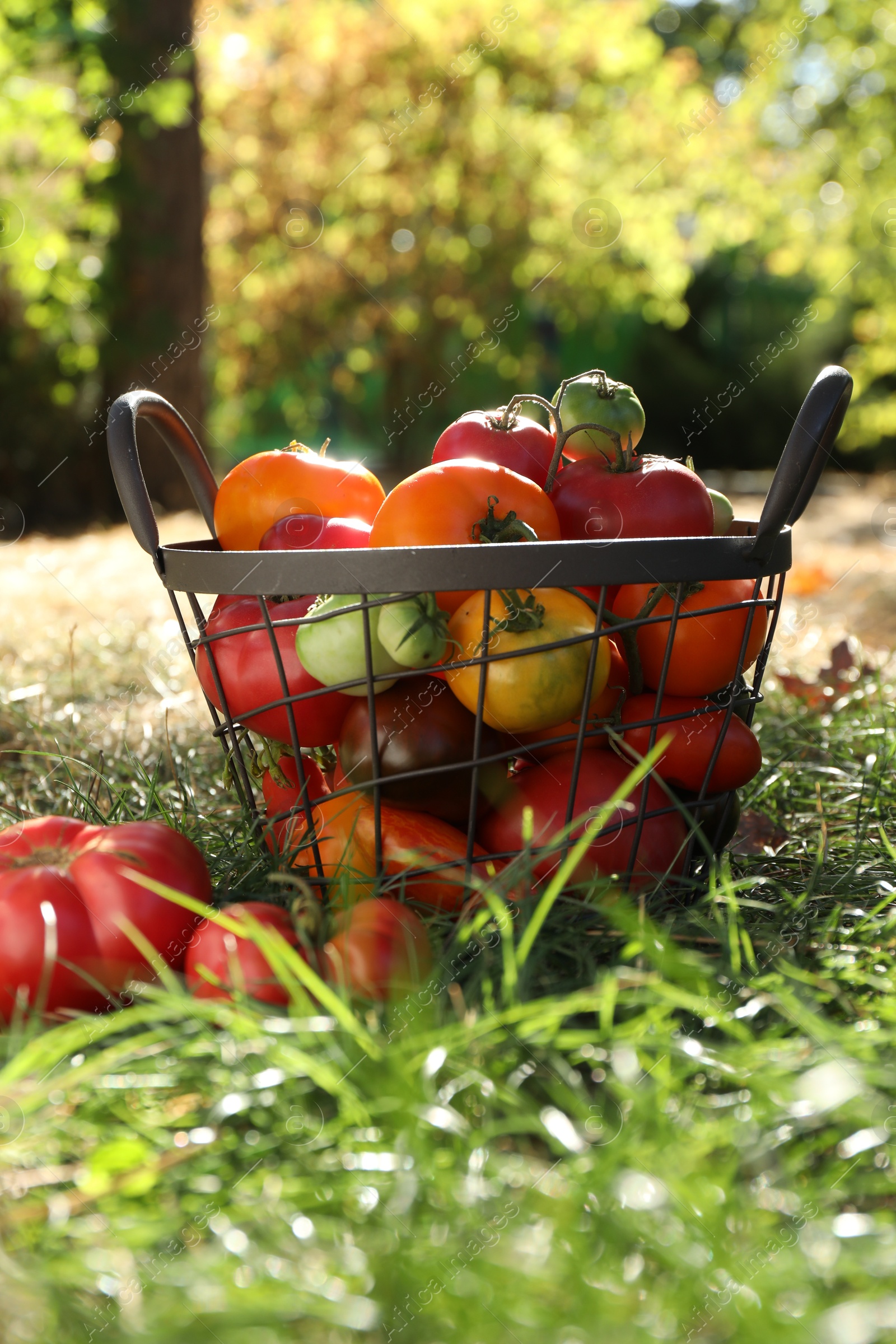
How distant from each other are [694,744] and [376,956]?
512mm

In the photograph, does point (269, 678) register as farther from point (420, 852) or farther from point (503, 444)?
point (503, 444)

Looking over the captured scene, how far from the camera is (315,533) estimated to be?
135 centimetres

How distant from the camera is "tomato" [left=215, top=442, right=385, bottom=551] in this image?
145 cm

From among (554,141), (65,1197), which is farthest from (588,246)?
(65,1197)

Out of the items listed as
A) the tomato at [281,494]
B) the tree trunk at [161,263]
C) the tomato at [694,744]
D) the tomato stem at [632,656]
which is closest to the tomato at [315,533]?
the tomato at [281,494]

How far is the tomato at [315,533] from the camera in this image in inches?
52.0

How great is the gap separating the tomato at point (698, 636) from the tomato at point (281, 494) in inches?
14.9

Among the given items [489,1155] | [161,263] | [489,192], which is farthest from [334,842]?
[489,192]

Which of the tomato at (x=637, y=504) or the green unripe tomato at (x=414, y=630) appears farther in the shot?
the tomato at (x=637, y=504)

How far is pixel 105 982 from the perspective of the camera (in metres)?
1.08

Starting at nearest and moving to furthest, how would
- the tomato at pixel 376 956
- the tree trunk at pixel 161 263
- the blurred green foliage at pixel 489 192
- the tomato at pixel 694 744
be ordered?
the tomato at pixel 376 956, the tomato at pixel 694 744, the tree trunk at pixel 161 263, the blurred green foliage at pixel 489 192

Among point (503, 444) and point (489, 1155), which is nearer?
point (489, 1155)

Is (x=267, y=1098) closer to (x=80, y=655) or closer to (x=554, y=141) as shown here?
(x=80, y=655)

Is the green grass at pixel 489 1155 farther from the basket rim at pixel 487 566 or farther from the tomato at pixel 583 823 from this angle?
the basket rim at pixel 487 566
